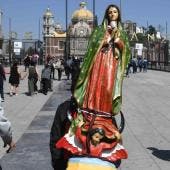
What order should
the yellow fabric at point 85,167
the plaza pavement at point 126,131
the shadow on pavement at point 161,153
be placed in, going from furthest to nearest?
the shadow on pavement at point 161,153 < the plaza pavement at point 126,131 < the yellow fabric at point 85,167

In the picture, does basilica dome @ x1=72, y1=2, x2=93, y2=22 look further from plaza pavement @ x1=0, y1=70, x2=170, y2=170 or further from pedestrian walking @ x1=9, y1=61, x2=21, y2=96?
plaza pavement @ x1=0, y1=70, x2=170, y2=170

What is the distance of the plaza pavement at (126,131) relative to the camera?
→ 944 centimetres

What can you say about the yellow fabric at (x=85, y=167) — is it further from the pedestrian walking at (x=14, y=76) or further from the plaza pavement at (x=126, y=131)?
the pedestrian walking at (x=14, y=76)

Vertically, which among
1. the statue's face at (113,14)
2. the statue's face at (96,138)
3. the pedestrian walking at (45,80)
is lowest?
the pedestrian walking at (45,80)

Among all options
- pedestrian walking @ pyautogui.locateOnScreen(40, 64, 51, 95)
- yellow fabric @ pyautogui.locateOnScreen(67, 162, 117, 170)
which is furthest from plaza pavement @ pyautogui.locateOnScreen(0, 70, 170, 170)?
yellow fabric @ pyautogui.locateOnScreen(67, 162, 117, 170)

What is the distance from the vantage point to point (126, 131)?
42.9ft

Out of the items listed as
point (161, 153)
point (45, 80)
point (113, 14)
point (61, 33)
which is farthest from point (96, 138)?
point (61, 33)

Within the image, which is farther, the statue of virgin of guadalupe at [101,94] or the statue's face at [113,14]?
the statue's face at [113,14]

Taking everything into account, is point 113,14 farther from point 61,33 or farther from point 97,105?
point 61,33

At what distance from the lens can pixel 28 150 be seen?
10.6 metres

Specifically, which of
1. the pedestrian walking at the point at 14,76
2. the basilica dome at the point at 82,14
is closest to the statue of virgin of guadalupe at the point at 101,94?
the pedestrian walking at the point at 14,76

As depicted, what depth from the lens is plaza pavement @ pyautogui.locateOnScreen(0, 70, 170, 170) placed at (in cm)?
944

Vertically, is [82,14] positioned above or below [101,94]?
above

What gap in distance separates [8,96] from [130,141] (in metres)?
13.1
